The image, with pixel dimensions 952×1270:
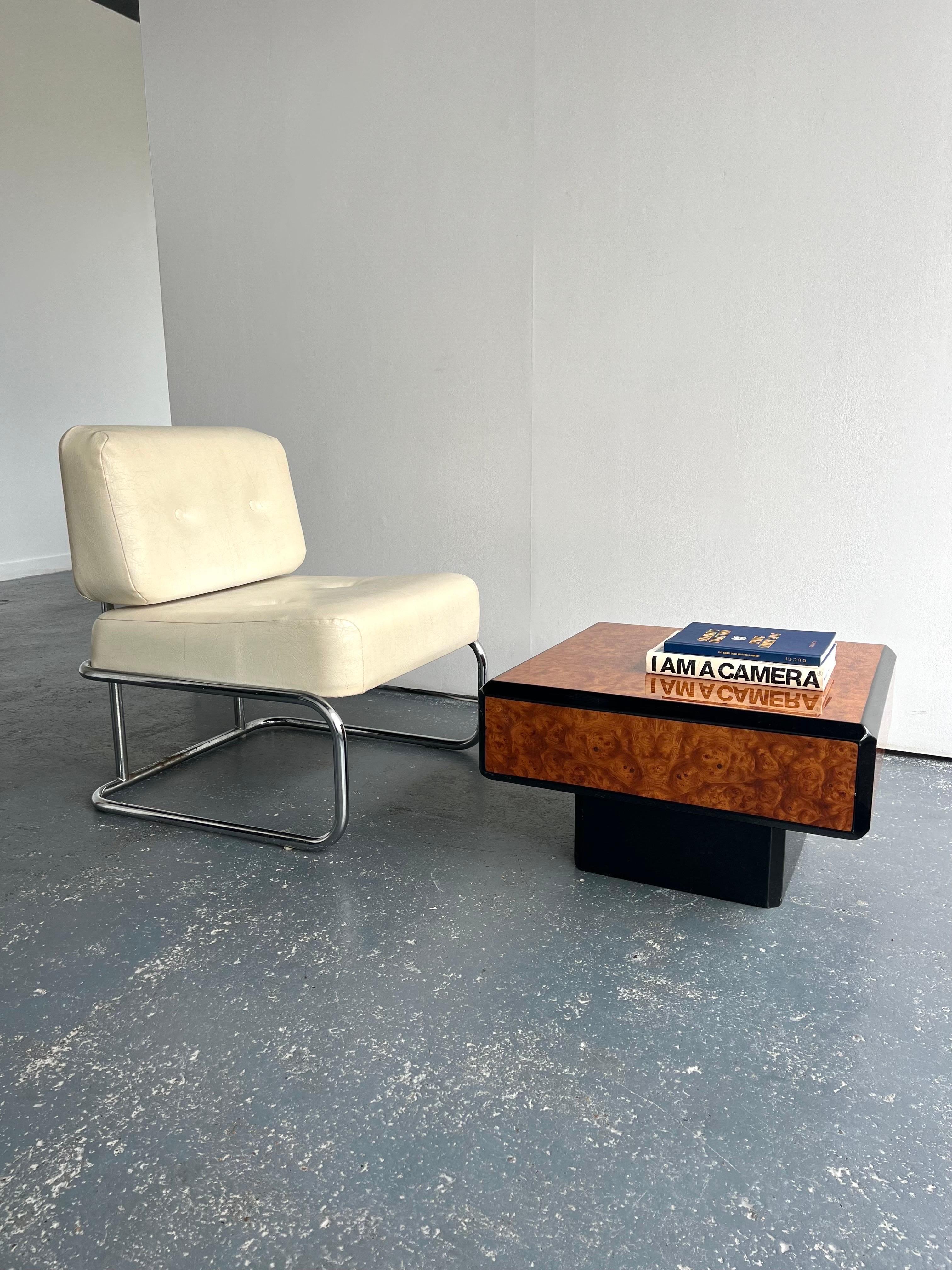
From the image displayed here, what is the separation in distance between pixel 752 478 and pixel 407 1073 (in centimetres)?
172

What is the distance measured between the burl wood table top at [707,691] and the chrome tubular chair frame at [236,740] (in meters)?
0.15

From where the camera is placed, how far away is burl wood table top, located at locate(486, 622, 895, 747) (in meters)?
1.49

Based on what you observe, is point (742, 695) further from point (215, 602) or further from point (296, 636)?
point (215, 602)

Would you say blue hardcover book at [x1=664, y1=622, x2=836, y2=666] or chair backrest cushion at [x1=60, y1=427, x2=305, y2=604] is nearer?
blue hardcover book at [x1=664, y1=622, x2=836, y2=666]

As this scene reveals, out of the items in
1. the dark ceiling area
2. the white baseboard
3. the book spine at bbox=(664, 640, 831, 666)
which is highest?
the dark ceiling area

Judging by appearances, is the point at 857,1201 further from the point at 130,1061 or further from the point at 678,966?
the point at 130,1061

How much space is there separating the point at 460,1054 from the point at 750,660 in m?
0.77

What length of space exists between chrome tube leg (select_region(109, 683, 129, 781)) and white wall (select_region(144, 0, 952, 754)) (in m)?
1.05

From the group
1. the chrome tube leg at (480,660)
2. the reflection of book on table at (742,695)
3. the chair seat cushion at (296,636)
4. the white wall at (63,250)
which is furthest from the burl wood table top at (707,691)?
the white wall at (63,250)

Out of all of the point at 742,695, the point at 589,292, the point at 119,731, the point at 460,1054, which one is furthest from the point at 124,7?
the point at 460,1054

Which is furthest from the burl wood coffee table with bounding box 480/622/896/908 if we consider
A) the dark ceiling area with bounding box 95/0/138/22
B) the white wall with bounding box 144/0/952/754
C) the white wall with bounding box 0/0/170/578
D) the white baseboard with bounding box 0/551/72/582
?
the dark ceiling area with bounding box 95/0/138/22

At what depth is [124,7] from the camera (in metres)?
5.62

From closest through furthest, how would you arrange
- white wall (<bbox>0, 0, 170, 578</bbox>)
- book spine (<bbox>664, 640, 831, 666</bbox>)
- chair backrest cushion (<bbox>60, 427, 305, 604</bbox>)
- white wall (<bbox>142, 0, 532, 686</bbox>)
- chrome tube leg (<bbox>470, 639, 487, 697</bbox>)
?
book spine (<bbox>664, 640, 831, 666</bbox>) < chair backrest cushion (<bbox>60, 427, 305, 604</bbox>) < chrome tube leg (<bbox>470, 639, 487, 697</bbox>) < white wall (<bbox>142, 0, 532, 686</bbox>) < white wall (<bbox>0, 0, 170, 578</bbox>)

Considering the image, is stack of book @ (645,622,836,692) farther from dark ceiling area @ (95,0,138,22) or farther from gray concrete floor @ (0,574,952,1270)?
dark ceiling area @ (95,0,138,22)
